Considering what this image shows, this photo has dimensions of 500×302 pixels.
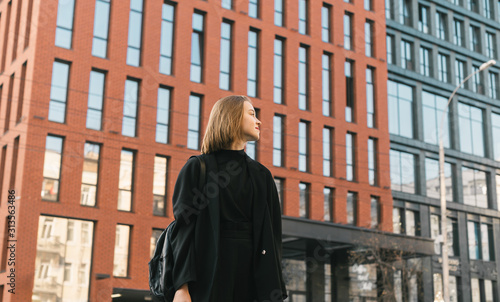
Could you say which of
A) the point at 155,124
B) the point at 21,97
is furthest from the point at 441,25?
the point at 21,97

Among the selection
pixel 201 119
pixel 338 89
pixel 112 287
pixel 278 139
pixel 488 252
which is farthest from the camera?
pixel 488 252

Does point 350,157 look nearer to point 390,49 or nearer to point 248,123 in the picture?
point 390,49

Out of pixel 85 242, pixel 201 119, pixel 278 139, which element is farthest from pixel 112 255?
pixel 278 139

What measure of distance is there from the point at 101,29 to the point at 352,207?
1739 cm

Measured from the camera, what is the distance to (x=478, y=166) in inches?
1901

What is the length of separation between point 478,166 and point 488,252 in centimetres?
622

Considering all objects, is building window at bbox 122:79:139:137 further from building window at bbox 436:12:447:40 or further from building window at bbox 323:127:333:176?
building window at bbox 436:12:447:40

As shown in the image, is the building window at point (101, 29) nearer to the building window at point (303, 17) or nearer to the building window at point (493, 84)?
the building window at point (303, 17)

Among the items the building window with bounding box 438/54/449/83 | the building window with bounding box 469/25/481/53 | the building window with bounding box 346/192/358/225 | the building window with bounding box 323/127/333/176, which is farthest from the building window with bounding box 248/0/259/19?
the building window with bounding box 469/25/481/53

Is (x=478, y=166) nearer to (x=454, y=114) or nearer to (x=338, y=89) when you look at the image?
(x=454, y=114)

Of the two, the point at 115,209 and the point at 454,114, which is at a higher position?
the point at 454,114

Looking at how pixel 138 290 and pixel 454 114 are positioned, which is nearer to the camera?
pixel 138 290

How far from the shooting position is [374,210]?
39.6 metres

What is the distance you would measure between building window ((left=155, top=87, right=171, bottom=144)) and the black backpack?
28.9 meters
